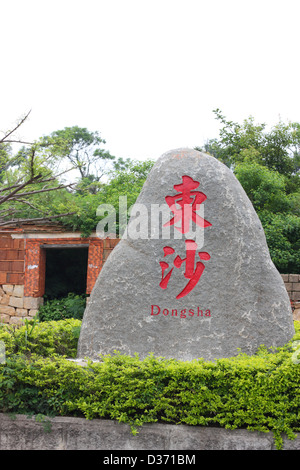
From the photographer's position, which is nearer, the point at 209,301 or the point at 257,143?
the point at 209,301

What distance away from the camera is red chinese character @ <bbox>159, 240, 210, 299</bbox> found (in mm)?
3664

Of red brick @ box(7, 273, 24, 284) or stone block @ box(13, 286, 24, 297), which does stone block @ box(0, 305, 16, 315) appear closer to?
stone block @ box(13, 286, 24, 297)

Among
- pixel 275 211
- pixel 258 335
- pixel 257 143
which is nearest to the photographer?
pixel 258 335

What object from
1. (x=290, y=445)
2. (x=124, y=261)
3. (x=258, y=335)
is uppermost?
(x=124, y=261)

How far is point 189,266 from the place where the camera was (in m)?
3.70

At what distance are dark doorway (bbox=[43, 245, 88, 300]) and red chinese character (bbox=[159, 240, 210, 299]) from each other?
240 inches

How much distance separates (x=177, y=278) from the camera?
3682 mm

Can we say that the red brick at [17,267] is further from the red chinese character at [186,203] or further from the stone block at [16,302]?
the red chinese character at [186,203]

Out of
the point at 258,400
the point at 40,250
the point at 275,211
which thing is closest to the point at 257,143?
the point at 275,211

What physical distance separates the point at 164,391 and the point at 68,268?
7215mm

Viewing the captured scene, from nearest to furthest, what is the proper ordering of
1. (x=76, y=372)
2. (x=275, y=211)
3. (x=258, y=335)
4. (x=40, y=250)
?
(x=76, y=372) < (x=258, y=335) < (x=40, y=250) < (x=275, y=211)

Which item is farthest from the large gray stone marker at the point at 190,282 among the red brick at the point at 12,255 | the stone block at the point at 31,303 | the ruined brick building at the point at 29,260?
the red brick at the point at 12,255
